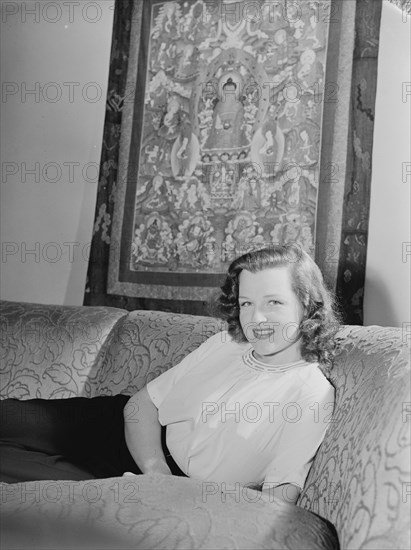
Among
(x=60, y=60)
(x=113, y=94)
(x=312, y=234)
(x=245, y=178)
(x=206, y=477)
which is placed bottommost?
(x=206, y=477)

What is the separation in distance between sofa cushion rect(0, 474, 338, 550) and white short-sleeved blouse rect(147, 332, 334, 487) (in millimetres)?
253

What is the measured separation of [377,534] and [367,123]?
167 centimetres

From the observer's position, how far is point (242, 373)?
1801 mm

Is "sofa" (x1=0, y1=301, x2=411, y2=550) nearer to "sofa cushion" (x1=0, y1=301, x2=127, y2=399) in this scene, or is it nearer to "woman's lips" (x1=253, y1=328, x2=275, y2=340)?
"woman's lips" (x1=253, y1=328, x2=275, y2=340)

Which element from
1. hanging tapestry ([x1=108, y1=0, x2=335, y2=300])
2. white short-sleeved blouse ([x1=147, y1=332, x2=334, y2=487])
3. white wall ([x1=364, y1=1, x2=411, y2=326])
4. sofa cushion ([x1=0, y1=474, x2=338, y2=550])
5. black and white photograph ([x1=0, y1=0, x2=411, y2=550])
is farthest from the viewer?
hanging tapestry ([x1=108, y1=0, x2=335, y2=300])

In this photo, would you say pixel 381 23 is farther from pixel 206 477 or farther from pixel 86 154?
pixel 206 477

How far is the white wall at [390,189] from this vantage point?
2.49m

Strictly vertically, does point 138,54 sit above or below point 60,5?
below

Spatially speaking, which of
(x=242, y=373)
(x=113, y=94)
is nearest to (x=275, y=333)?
(x=242, y=373)

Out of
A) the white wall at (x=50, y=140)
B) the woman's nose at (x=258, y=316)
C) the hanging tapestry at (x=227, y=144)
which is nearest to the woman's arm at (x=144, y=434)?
the woman's nose at (x=258, y=316)

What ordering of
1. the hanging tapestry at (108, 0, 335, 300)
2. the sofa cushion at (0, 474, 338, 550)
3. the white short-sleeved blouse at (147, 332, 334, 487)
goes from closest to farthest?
the sofa cushion at (0, 474, 338, 550), the white short-sleeved blouse at (147, 332, 334, 487), the hanging tapestry at (108, 0, 335, 300)

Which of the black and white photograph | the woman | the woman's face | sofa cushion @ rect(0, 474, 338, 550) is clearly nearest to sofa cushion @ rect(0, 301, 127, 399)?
the black and white photograph

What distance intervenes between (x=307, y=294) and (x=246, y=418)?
34 cm

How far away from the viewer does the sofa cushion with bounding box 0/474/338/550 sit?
1128 millimetres
